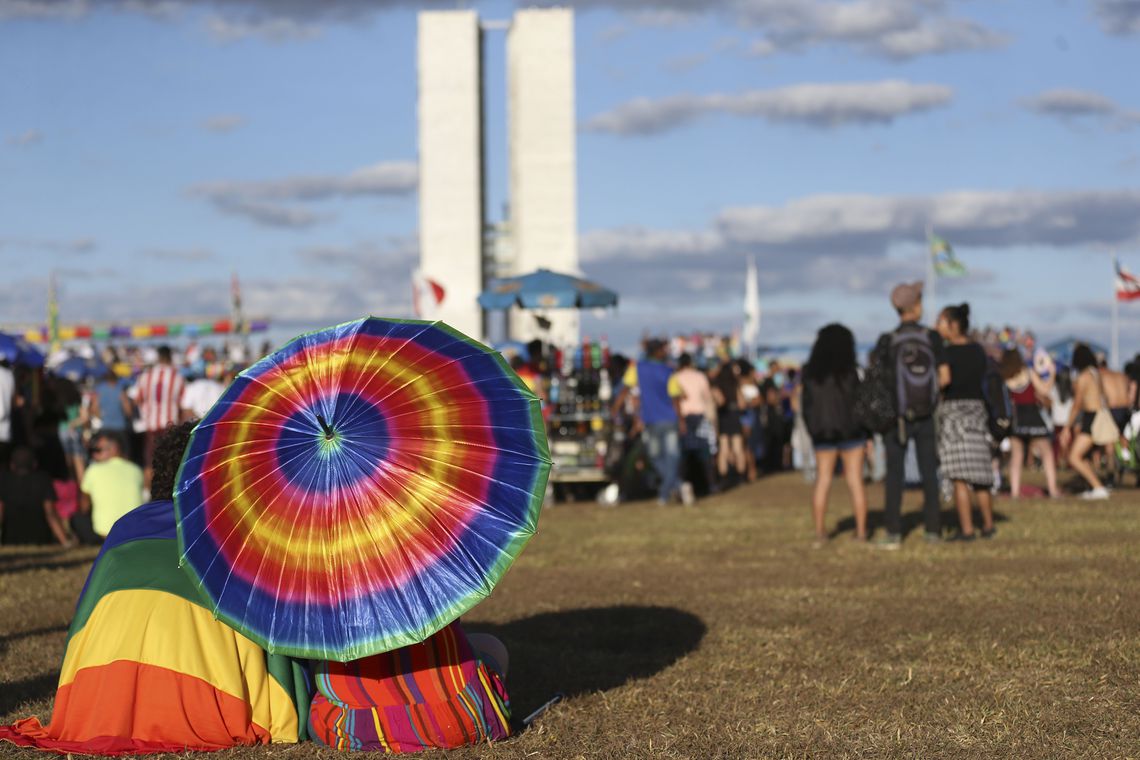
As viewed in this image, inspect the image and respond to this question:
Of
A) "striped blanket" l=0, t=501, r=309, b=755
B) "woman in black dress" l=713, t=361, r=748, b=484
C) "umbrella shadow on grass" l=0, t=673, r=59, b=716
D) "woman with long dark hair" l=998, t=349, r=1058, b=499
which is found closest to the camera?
"striped blanket" l=0, t=501, r=309, b=755

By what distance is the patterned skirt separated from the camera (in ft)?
37.0

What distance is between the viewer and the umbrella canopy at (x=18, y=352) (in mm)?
14673

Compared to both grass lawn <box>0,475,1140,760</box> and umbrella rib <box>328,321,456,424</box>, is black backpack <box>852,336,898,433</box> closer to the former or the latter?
grass lawn <box>0,475,1140,760</box>

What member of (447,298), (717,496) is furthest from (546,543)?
(447,298)

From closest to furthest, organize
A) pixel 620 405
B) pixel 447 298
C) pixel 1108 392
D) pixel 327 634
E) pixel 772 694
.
→ pixel 327 634, pixel 772 694, pixel 1108 392, pixel 620 405, pixel 447 298

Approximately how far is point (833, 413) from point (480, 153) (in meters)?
56.5

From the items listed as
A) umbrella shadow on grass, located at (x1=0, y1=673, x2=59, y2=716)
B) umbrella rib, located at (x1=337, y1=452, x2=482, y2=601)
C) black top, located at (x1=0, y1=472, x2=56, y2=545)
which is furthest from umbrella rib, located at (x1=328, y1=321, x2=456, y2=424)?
black top, located at (x1=0, y1=472, x2=56, y2=545)

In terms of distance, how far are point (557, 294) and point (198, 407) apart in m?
5.01

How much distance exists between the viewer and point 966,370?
11.5m

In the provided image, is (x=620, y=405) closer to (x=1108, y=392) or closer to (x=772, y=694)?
(x=1108, y=392)

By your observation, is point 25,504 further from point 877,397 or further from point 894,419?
point 894,419

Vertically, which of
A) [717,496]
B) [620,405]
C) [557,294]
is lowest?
[717,496]

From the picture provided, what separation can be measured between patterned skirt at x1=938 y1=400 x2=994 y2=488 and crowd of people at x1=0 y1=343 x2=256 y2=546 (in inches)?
251

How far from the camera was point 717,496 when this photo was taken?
59.6 feet
